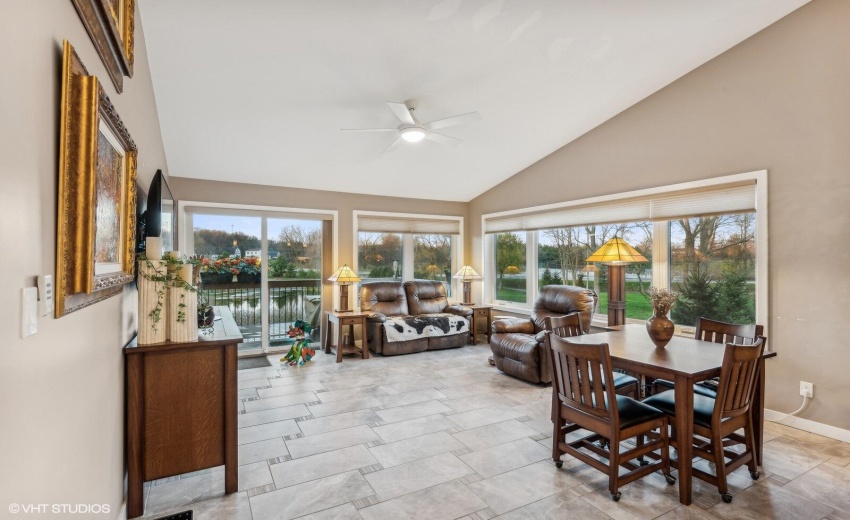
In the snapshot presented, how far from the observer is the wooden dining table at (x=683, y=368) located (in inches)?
93.8

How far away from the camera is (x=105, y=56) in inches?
68.4

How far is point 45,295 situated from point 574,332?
3216 mm

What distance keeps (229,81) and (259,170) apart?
1975mm

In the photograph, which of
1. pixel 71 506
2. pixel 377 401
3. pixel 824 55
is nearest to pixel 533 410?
pixel 377 401

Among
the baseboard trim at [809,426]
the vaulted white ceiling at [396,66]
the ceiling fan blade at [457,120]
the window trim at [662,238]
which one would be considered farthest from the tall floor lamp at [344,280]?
the baseboard trim at [809,426]

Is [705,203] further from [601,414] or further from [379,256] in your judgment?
[379,256]

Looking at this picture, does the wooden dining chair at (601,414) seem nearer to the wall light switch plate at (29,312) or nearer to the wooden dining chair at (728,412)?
the wooden dining chair at (728,412)

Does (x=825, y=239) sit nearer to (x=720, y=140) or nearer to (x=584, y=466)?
(x=720, y=140)

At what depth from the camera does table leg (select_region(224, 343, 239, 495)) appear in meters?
2.51

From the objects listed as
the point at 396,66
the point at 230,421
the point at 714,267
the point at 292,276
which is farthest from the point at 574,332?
the point at 292,276

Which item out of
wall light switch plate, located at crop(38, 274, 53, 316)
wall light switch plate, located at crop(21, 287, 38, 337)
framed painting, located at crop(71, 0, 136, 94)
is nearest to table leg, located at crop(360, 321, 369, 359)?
framed painting, located at crop(71, 0, 136, 94)

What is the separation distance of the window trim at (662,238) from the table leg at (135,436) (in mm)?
4637

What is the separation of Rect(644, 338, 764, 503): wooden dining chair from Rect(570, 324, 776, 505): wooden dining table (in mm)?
93

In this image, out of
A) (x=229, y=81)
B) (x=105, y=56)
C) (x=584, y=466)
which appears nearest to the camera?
(x=105, y=56)
